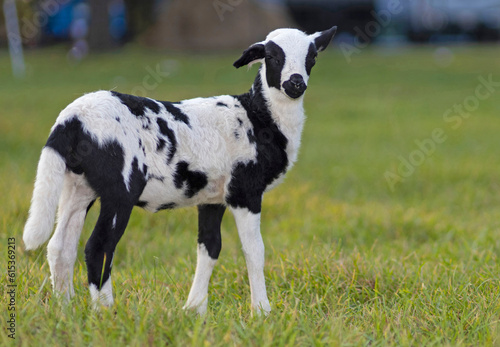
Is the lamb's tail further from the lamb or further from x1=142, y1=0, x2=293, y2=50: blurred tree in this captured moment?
x1=142, y1=0, x2=293, y2=50: blurred tree

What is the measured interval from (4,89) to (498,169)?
547 inches

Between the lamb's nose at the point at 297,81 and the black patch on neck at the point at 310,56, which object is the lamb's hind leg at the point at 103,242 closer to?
the lamb's nose at the point at 297,81

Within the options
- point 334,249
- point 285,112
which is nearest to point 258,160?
point 285,112

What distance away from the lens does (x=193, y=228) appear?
6812mm

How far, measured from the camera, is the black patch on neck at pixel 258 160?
4027 mm

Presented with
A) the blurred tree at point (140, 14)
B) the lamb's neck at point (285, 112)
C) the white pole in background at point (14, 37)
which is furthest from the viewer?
the blurred tree at point (140, 14)

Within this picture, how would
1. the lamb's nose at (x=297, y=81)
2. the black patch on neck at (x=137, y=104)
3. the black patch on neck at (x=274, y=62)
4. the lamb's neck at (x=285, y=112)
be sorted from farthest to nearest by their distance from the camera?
the lamb's neck at (x=285, y=112), the black patch on neck at (x=274, y=62), the lamb's nose at (x=297, y=81), the black patch on neck at (x=137, y=104)

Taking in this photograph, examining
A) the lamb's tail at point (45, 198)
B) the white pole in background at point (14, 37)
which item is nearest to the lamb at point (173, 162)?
the lamb's tail at point (45, 198)

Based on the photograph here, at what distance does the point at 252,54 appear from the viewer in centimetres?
422

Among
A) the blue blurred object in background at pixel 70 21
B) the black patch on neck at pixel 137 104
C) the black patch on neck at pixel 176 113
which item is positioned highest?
the black patch on neck at pixel 137 104

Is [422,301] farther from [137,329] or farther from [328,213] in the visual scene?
[328,213]

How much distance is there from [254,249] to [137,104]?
3.78ft

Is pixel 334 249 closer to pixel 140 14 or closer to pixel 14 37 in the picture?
pixel 14 37

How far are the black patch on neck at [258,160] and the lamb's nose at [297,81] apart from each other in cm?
33
